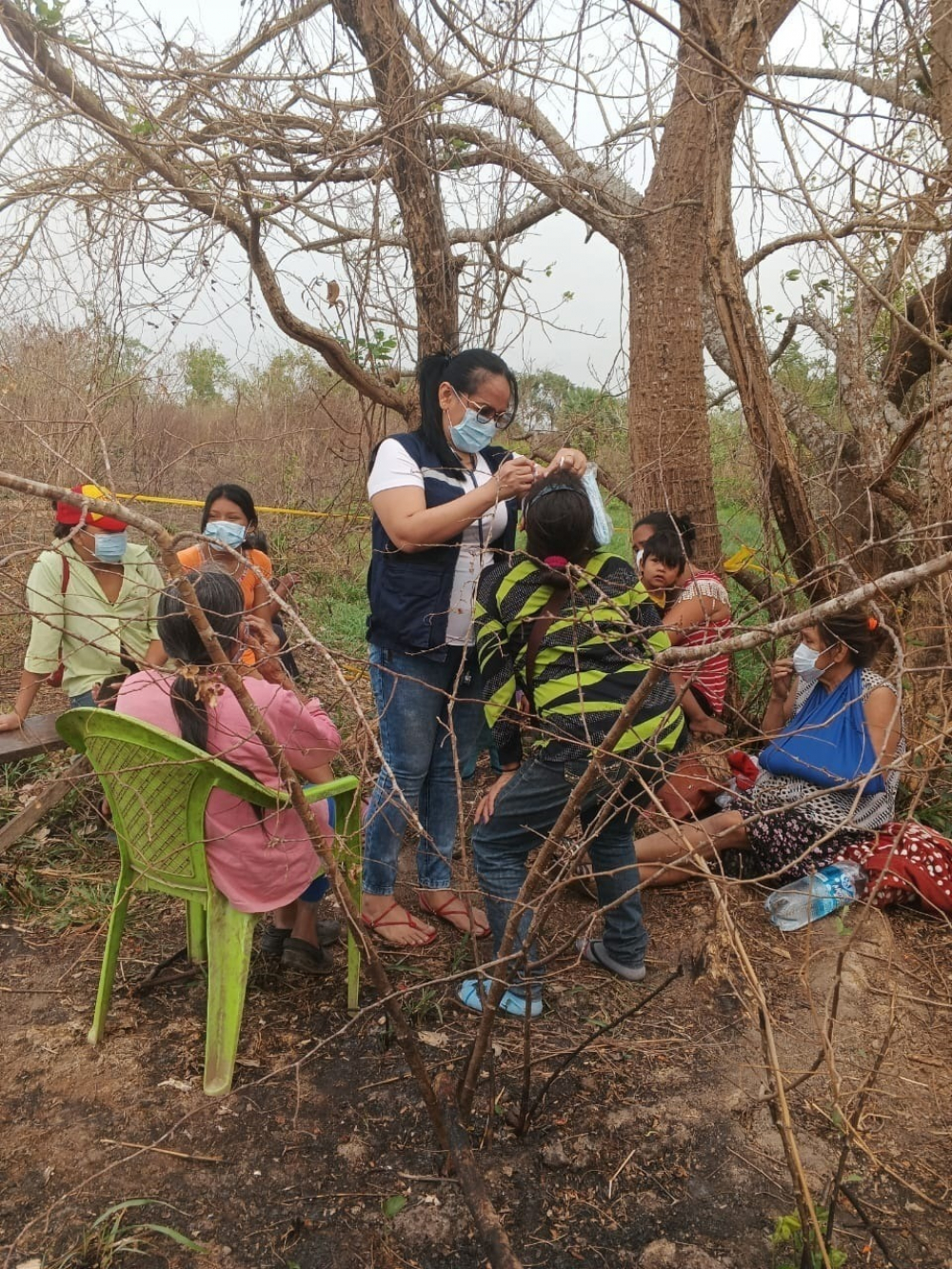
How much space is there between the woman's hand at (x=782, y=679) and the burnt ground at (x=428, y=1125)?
94cm

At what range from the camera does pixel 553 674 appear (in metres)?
2.36

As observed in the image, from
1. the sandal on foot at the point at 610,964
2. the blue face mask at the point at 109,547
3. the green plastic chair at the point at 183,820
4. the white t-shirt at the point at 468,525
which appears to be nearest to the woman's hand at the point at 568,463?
the white t-shirt at the point at 468,525

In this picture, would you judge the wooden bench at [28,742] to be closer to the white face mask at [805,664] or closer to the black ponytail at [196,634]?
the black ponytail at [196,634]

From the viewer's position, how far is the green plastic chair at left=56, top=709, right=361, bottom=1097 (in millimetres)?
Answer: 2111

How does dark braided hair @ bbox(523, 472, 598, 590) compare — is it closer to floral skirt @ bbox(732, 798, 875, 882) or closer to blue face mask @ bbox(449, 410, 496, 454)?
blue face mask @ bbox(449, 410, 496, 454)

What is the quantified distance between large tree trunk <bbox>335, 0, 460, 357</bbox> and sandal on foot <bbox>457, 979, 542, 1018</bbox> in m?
2.65

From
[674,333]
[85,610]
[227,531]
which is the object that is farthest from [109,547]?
[674,333]

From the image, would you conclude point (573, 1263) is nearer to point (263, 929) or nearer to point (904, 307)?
point (263, 929)

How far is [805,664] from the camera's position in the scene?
348cm

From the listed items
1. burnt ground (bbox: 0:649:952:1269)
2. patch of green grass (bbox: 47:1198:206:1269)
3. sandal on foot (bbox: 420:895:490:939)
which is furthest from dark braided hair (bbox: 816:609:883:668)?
patch of green grass (bbox: 47:1198:206:1269)

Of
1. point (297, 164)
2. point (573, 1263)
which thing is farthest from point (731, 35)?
point (573, 1263)

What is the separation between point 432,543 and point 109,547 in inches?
61.4

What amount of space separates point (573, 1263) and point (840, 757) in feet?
6.55

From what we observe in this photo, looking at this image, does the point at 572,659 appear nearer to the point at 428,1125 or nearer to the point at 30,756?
the point at 428,1125
